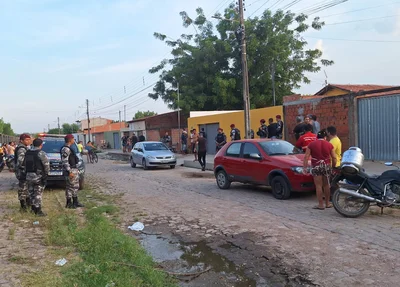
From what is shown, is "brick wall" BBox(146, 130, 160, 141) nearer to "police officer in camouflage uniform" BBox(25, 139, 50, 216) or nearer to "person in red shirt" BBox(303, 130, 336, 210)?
"police officer in camouflage uniform" BBox(25, 139, 50, 216)

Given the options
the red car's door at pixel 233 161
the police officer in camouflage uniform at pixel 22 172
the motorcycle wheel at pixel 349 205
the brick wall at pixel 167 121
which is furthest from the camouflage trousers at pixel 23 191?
the brick wall at pixel 167 121

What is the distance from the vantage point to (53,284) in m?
4.19

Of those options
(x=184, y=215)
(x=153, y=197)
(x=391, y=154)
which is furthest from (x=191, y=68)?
(x=184, y=215)

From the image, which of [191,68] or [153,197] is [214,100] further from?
[153,197]

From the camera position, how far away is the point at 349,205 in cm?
724

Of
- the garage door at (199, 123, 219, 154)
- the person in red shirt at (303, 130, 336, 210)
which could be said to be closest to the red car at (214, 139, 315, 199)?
the person in red shirt at (303, 130, 336, 210)

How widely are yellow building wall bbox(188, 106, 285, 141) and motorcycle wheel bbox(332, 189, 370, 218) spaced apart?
472 inches

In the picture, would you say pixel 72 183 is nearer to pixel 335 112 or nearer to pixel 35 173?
pixel 35 173

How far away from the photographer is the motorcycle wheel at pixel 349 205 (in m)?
7.16

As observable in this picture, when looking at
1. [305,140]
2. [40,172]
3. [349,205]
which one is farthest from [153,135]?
[349,205]

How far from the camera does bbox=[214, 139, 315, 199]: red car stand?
9.05 m

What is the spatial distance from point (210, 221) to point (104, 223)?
6.47 feet

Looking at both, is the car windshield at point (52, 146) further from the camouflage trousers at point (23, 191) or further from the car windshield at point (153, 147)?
the car windshield at point (153, 147)

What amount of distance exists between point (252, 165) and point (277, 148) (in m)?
0.79
